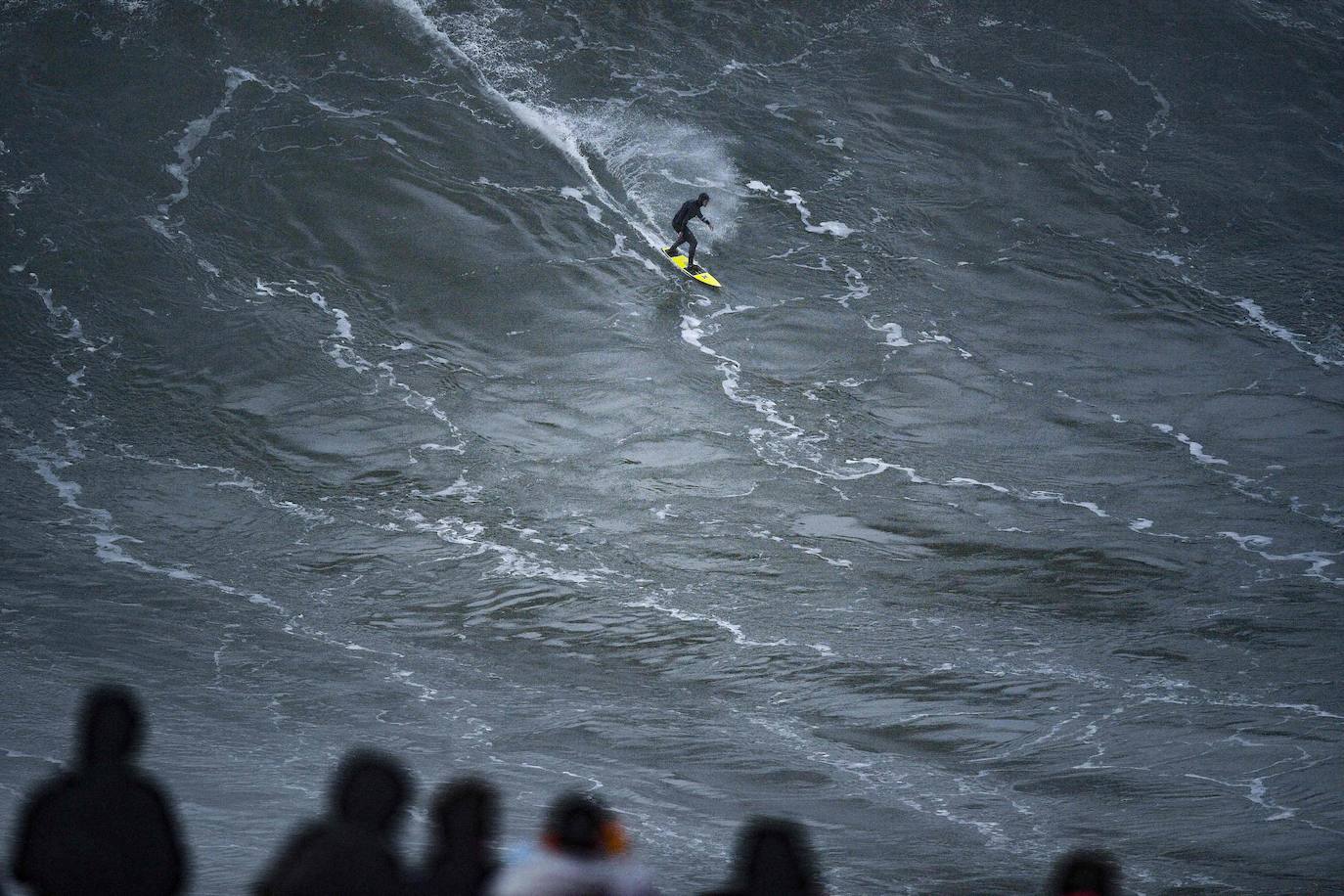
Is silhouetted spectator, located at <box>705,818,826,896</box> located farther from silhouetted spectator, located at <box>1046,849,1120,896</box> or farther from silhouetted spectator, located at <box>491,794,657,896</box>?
silhouetted spectator, located at <box>1046,849,1120,896</box>

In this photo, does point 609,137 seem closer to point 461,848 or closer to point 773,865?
point 461,848

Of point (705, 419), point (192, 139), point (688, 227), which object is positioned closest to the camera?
point (705, 419)

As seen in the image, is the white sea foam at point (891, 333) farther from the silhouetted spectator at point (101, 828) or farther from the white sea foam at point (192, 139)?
the silhouetted spectator at point (101, 828)

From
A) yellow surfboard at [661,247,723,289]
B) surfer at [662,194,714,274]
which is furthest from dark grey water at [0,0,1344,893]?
surfer at [662,194,714,274]

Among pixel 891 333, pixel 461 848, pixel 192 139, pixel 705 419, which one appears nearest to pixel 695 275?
pixel 891 333

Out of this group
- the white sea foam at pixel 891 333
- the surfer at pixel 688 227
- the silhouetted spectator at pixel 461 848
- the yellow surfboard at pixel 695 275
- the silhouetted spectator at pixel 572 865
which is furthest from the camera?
the yellow surfboard at pixel 695 275

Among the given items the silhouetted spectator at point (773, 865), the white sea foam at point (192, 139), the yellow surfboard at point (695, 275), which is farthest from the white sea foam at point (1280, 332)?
the silhouetted spectator at point (773, 865)

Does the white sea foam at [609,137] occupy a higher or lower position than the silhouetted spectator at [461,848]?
higher
